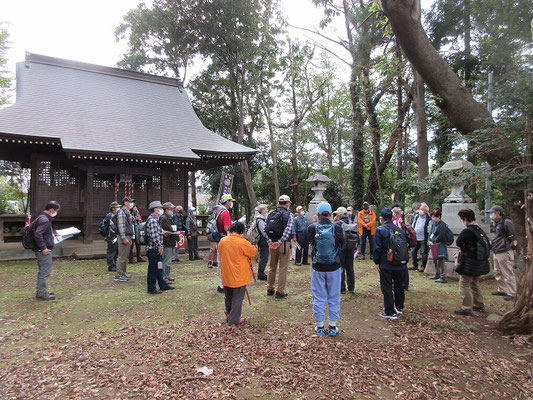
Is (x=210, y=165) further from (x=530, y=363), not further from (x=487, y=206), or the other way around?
(x=530, y=363)

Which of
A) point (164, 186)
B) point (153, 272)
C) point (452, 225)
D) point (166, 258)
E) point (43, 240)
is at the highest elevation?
point (164, 186)

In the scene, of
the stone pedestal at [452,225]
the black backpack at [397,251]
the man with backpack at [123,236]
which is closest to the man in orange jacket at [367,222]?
the stone pedestal at [452,225]

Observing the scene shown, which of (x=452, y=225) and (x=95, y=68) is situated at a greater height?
(x=95, y=68)

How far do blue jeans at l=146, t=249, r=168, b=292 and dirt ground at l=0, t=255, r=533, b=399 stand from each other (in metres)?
0.34

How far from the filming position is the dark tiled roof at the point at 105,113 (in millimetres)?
12031

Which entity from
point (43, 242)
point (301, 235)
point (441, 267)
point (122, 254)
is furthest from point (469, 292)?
point (43, 242)

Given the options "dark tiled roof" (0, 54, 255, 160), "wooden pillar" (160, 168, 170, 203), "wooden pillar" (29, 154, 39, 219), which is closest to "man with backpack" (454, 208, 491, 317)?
"dark tiled roof" (0, 54, 255, 160)

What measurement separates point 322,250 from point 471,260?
2.68 m

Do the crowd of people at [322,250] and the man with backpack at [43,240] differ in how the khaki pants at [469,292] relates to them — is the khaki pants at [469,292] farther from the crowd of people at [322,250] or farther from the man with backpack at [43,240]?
the man with backpack at [43,240]

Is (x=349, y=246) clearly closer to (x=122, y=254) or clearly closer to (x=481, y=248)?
(x=481, y=248)

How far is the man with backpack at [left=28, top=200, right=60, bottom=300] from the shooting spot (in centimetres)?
574

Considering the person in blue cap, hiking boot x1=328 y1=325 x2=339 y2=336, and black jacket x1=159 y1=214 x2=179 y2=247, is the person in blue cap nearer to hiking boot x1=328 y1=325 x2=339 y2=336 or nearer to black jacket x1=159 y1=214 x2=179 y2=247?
hiking boot x1=328 y1=325 x2=339 y2=336

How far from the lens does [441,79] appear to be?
567cm

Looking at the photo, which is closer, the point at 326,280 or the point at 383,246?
the point at 326,280
